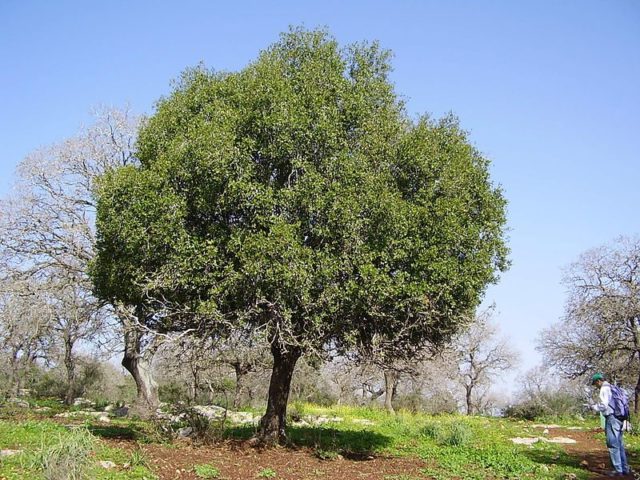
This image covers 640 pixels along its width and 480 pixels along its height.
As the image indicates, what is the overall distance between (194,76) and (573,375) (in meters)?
27.5

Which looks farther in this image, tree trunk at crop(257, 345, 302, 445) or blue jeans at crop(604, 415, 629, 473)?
tree trunk at crop(257, 345, 302, 445)

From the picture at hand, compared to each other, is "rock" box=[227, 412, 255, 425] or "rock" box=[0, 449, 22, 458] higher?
"rock" box=[227, 412, 255, 425]

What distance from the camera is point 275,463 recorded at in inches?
473

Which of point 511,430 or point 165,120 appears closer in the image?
point 165,120

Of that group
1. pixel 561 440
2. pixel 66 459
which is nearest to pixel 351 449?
pixel 561 440

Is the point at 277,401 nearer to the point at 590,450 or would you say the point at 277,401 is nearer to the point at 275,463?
the point at 275,463

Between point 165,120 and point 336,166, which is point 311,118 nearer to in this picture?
point 336,166

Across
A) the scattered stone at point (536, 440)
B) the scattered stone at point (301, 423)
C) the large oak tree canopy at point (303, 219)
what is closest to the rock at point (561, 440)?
the scattered stone at point (536, 440)

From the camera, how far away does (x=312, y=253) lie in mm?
11805

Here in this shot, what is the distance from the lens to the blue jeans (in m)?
11.4

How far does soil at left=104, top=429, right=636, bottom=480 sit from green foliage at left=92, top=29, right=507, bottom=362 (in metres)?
2.65

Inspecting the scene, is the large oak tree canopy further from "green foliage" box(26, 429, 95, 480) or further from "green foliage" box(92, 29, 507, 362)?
"green foliage" box(26, 429, 95, 480)

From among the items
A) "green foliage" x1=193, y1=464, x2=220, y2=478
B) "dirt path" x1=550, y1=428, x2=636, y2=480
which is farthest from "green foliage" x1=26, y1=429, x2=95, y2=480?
"dirt path" x1=550, y1=428, x2=636, y2=480

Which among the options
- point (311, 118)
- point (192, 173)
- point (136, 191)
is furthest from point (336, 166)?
point (136, 191)
